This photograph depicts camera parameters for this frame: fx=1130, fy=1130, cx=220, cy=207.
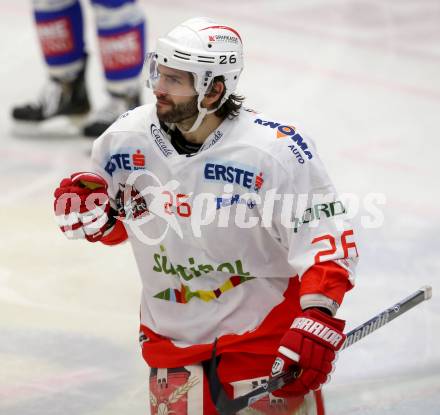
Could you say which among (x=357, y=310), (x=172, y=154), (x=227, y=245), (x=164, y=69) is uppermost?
(x=164, y=69)

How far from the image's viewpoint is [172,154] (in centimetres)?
259

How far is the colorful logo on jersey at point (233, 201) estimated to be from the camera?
2520 millimetres

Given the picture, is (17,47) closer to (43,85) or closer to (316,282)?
(43,85)

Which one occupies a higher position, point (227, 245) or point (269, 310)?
point (227, 245)

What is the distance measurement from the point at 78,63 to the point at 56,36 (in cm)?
17

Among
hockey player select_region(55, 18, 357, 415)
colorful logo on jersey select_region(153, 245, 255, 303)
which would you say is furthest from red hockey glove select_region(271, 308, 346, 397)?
colorful logo on jersey select_region(153, 245, 255, 303)

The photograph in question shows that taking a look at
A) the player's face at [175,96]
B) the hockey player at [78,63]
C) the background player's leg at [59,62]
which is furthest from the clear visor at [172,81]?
the background player's leg at [59,62]

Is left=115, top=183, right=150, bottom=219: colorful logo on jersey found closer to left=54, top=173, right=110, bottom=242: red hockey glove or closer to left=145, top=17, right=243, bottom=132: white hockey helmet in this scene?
left=54, top=173, right=110, bottom=242: red hockey glove

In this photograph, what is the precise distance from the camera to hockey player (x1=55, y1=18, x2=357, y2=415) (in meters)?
2.47

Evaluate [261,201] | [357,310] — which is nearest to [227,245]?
[261,201]

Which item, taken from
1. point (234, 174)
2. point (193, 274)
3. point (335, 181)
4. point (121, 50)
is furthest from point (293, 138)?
point (121, 50)

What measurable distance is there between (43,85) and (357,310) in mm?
2652

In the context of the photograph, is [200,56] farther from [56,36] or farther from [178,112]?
[56,36]

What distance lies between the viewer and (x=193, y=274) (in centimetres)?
264
